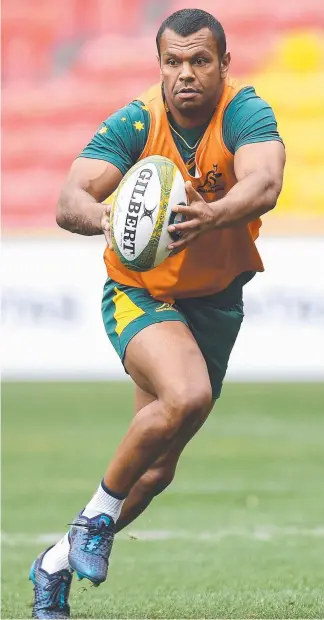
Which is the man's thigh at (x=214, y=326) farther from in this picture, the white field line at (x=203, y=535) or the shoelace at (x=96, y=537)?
the white field line at (x=203, y=535)

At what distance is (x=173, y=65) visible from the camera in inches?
210

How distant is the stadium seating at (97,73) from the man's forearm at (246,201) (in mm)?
13745

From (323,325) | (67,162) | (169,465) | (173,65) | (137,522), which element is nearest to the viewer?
Answer: (173,65)

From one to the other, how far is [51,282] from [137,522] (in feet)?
25.1

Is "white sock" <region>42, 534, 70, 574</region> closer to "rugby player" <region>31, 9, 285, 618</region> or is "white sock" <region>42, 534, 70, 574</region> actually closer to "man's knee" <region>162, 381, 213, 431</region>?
"rugby player" <region>31, 9, 285, 618</region>

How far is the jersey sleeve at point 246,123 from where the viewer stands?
531cm

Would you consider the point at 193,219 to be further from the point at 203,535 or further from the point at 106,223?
the point at 203,535

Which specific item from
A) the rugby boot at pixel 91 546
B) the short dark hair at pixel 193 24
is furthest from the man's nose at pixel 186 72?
the rugby boot at pixel 91 546

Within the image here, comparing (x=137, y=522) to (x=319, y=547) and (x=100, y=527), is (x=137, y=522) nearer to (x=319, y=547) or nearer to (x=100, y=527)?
(x=319, y=547)

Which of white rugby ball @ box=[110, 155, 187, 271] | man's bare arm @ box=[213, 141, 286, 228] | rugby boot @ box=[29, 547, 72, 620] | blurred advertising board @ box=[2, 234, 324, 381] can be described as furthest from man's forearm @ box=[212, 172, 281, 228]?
blurred advertising board @ box=[2, 234, 324, 381]

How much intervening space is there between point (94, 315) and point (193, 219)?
11.0 meters

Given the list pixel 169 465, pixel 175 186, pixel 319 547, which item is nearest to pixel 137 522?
pixel 319 547

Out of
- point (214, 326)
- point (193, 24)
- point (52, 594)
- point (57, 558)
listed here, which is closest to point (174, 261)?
point (214, 326)

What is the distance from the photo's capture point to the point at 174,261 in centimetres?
557
